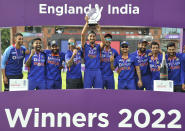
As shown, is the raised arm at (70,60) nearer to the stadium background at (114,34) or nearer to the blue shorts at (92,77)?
the blue shorts at (92,77)

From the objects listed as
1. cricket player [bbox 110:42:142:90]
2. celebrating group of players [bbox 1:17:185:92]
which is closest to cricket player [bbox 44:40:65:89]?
celebrating group of players [bbox 1:17:185:92]

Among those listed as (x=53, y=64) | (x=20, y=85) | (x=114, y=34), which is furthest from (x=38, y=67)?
(x=114, y=34)

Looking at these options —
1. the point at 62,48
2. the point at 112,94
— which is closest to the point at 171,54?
the point at 112,94

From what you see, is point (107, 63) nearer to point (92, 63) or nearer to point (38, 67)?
point (92, 63)

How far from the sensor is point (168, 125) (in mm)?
3264

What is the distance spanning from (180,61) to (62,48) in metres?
21.8

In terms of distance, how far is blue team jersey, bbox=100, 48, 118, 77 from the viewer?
22.2 ft

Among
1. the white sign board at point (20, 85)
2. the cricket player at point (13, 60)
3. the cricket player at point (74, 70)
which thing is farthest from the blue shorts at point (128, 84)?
the white sign board at point (20, 85)

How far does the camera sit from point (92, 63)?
644 centimetres

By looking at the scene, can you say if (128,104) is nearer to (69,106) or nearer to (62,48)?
(69,106)

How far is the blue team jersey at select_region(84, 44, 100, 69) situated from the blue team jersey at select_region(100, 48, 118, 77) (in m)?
0.32

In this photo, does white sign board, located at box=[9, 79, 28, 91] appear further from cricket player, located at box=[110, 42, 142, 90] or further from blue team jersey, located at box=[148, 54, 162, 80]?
blue team jersey, located at box=[148, 54, 162, 80]

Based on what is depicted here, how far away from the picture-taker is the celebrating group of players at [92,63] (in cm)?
625

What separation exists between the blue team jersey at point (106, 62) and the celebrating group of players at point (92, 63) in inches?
0.8
